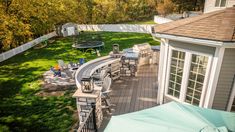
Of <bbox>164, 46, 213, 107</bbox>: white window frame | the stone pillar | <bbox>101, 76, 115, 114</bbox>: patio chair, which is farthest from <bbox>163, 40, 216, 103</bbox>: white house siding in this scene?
the stone pillar

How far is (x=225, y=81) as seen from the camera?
545 centimetres

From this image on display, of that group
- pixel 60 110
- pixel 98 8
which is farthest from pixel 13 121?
pixel 98 8

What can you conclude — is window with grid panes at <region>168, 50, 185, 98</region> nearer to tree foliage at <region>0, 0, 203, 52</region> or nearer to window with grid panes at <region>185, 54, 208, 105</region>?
window with grid panes at <region>185, 54, 208, 105</region>

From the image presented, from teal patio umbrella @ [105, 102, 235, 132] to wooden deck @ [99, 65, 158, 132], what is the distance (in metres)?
3.18

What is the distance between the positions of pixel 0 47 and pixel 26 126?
531 inches

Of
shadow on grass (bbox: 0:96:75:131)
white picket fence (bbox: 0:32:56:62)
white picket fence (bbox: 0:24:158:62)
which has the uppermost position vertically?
white picket fence (bbox: 0:24:158:62)

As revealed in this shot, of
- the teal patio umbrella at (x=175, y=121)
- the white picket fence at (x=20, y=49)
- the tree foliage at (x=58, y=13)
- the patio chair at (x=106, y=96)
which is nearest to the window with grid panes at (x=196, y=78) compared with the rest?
the teal patio umbrella at (x=175, y=121)

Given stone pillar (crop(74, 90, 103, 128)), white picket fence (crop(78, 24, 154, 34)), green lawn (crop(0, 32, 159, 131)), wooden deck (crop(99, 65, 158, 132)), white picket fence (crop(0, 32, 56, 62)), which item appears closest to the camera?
stone pillar (crop(74, 90, 103, 128))

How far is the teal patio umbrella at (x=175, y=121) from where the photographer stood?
295cm

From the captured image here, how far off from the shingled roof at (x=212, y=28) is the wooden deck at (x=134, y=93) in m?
3.08

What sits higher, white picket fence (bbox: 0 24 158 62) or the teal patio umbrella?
the teal patio umbrella

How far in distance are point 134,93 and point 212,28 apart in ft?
14.1

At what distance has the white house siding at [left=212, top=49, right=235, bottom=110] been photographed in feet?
17.1

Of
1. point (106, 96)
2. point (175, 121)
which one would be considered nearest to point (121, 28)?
point (106, 96)
